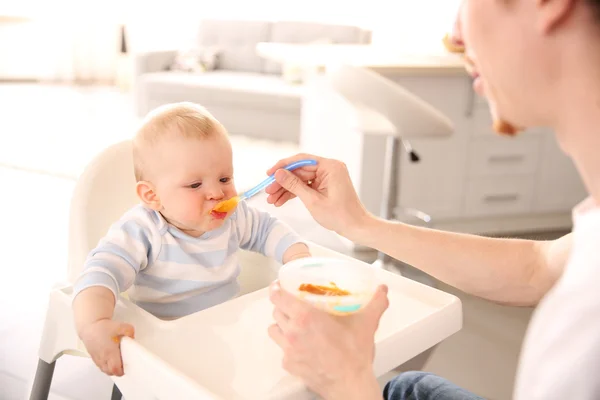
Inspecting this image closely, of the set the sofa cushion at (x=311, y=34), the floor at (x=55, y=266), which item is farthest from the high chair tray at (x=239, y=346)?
the sofa cushion at (x=311, y=34)

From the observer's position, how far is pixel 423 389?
0.95 metres

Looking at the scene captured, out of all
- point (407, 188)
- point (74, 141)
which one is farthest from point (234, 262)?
point (74, 141)

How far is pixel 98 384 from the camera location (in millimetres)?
1767

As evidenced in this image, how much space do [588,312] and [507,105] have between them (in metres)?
0.24

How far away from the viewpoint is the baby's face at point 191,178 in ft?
3.36

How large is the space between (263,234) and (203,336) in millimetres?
340

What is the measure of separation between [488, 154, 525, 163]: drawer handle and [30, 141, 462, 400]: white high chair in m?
2.05

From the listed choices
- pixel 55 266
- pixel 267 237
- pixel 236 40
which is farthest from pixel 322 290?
pixel 236 40

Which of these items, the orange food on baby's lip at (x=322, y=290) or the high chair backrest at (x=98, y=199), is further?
the high chair backrest at (x=98, y=199)

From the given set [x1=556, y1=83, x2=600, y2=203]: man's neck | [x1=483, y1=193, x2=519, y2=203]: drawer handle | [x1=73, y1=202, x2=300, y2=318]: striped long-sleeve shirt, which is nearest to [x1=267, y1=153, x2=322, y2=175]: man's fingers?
[x1=73, y1=202, x2=300, y2=318]: striped long-sleeve shirt

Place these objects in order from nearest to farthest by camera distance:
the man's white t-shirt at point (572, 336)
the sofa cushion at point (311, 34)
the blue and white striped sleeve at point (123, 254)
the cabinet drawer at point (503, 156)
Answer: the man's white t-shirt at point (572, 336) → the blue and white striped sleeve at point (123, 254) → the cabinet drawer at point (503, 156) → the sofa cushion at point (311, 34)

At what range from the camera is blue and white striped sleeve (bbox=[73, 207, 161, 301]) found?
3.00 ft

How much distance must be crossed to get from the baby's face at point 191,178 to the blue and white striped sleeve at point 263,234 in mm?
97

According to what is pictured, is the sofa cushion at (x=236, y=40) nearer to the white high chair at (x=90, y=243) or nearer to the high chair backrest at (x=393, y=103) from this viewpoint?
the high chair backrest at (x=393, y=103)
